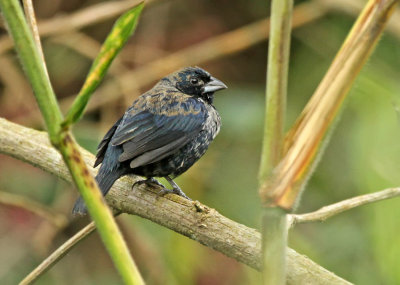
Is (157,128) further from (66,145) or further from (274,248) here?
(274,248)

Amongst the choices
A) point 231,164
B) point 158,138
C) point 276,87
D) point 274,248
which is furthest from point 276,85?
point 231,164

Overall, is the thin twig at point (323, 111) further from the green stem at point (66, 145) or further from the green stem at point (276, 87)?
the green stem at point (66, 145)

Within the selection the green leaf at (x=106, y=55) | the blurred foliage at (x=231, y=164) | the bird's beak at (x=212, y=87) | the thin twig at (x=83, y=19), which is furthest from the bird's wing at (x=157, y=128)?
the green leaf at (x=106, y=55)

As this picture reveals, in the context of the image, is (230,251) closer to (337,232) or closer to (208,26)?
(337,232)

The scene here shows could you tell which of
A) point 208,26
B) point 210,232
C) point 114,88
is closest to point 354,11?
point 208,26

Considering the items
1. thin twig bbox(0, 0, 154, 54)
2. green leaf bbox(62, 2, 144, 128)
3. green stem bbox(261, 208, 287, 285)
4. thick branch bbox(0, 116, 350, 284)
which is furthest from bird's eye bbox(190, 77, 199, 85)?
green stem bbox(261, 208, 287, 285)
